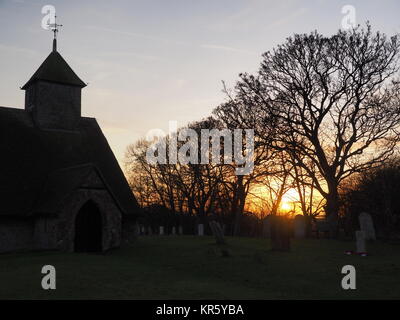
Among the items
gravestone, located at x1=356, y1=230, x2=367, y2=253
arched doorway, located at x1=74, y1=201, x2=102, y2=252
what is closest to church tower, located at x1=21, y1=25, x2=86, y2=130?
arched doorway, located at x1=74, y1=201, x2=102, y2=252

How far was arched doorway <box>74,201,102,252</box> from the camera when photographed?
86.0 feet

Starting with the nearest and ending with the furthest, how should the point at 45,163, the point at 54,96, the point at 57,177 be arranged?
the point at 57,177 < the point at 45,163 < the point at 54,96

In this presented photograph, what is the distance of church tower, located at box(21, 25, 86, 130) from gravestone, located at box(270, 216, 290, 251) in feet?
54.5

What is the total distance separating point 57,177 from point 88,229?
3726 mm

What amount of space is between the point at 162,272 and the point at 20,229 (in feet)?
40.2

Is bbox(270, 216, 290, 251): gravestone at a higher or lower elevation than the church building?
lower

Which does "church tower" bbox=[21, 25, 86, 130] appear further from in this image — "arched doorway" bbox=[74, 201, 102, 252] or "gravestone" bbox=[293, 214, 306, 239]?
"gravestone" bbox=[293, 214, 306, 239]

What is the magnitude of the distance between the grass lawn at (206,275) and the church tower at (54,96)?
426 inches

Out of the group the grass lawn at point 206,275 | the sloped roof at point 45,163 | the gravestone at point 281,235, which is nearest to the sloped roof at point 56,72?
the sloped roof at point 45,163

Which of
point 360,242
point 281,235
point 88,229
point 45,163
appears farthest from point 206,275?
point 45,163

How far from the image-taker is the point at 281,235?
23594mm

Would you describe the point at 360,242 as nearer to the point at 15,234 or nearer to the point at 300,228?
the point at 300,228

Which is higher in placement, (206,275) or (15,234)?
(15,234)
